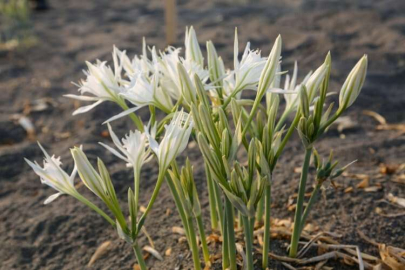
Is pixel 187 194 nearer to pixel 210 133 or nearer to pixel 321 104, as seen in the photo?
pixel 210 133

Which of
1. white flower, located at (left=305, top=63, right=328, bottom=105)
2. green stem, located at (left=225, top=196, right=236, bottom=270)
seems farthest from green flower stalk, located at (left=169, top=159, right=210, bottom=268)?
white flower, located at (left=305, top=63, right=328, bottom=105)

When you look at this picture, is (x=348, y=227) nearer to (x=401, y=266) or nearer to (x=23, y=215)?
(x=401, y=266)

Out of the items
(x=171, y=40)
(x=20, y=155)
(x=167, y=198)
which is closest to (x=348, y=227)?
(x=167, y=198)

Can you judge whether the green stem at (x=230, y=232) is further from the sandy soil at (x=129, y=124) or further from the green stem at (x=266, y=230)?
the sandy soil at (x=129, y=124)

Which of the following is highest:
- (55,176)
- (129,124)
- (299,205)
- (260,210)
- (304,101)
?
(304,101)

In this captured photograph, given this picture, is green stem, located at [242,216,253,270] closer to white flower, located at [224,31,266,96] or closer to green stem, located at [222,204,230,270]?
green stem, located at [222,204,230,270]

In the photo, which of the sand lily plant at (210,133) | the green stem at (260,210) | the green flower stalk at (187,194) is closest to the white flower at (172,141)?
the sand lily plant at (210,133)

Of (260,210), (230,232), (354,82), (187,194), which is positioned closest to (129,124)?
(260,210)
